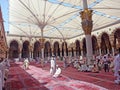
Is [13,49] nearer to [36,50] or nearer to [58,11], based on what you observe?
[36,50]

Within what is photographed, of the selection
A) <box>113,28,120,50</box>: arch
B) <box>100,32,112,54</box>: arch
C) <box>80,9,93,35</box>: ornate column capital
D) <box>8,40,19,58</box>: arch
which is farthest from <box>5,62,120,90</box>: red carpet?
<box>8,40,19,58</box>: arch

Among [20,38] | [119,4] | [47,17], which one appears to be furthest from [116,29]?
[20,38]

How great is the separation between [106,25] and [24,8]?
14232 millimetres

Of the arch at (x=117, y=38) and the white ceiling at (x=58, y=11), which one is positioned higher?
the white ceiling at (x=58, y=11)

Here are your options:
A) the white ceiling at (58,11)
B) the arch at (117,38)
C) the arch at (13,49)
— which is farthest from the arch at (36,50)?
the arch at (117,38)

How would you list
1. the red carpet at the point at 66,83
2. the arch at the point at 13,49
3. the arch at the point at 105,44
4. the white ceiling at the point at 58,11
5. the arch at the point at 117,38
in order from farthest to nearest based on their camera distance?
the arch at the point at 13,49, the arch at the point at 105,44, the arch at the point at 117,38, the white ceiling at the point at 58,11, the red carpet at the point at 66,83

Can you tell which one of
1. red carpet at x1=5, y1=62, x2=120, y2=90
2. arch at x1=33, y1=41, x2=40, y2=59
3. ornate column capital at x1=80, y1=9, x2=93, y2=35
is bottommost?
red carpet at x1=5, y1=62, x2=120, y2=90

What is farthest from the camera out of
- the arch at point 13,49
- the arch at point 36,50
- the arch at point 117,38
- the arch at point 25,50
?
the arch at point 36,50

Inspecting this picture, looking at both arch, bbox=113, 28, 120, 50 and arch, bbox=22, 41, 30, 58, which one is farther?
arch, bbox=22, 41, 30, 58

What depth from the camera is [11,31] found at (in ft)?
107

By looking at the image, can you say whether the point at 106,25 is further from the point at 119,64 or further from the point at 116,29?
the point at 119,64

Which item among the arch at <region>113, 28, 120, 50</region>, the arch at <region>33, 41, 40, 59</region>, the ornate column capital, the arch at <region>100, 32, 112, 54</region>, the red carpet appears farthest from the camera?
the arch at <region>33, 41, 40, 59</region>

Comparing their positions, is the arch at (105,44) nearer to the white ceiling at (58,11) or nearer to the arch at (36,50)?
the white ceiling at (58,11)

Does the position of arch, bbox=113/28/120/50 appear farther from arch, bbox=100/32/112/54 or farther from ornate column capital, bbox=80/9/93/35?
ornate column capital, bbox=80/9/93/35
